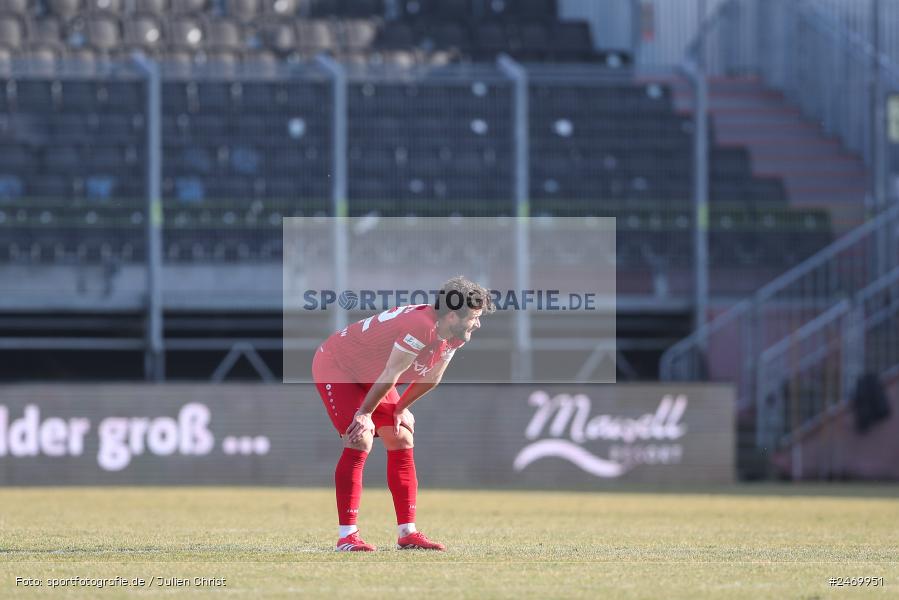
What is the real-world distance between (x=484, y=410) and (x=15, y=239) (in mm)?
6265

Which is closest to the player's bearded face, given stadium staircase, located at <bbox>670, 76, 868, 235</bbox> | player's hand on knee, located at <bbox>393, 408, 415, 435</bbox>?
player's hand on knee, located at <bbox>393, 408, 415, 435</bbox>

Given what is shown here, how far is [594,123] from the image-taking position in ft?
73.8

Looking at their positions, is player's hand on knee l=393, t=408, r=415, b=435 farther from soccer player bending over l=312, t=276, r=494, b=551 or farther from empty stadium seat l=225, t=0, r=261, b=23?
empty stadium seat l=225, t=0, r=261, b=23

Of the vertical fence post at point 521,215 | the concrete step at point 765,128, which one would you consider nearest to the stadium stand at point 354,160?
the vertical fence post at point 521,215

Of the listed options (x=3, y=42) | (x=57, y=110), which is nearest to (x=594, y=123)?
(x=57, y=110)

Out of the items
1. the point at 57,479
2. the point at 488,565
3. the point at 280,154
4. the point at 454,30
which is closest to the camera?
the point at 488,565

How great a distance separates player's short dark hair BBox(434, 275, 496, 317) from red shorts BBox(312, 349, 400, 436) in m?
0.80

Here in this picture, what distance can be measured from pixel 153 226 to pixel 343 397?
11.1 meters

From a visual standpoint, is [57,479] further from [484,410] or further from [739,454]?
[739,454]

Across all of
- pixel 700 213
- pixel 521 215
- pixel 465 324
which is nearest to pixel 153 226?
pixel 521 215

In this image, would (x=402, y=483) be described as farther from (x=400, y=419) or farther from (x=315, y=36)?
(x=315, y=36)

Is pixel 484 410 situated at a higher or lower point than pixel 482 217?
lower

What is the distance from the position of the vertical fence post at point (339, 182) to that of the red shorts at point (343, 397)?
9938mm

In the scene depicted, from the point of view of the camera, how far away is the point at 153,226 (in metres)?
20.0
